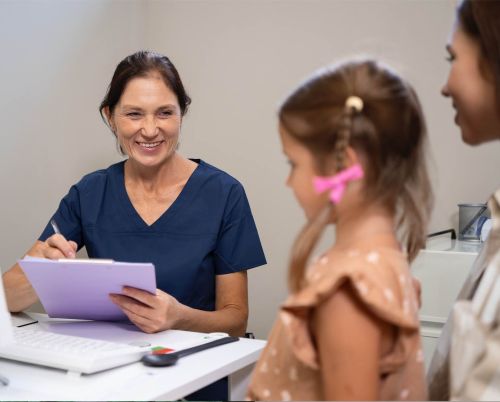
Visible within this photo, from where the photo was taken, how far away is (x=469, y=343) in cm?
81

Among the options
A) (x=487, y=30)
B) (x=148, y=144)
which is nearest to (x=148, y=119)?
(x=148, y=144)

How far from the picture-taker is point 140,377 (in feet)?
3.43

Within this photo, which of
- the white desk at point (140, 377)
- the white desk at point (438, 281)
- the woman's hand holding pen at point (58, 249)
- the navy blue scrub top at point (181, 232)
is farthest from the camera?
the white desk at point (438, 281)

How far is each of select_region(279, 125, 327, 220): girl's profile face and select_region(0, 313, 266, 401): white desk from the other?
12.2 inches

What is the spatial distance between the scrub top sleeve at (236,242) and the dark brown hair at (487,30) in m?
0.93

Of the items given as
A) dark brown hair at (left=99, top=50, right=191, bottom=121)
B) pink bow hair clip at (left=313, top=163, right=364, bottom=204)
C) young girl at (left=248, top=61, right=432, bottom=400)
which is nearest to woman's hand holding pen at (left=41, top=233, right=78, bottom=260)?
dark brown hair at (left=99, top=50, right=191, bottom=121)

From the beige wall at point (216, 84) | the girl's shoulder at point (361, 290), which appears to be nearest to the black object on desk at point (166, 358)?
the girl's shoulder at point (361, 290)

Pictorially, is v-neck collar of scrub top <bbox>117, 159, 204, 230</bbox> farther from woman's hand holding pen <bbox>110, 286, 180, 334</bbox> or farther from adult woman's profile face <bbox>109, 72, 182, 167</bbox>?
woman's hand holding pen <bbox>110, 286, 180, 334</bbox>

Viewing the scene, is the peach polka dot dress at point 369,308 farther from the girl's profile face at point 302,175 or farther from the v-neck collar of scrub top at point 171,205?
the v-neck collar of scrub top at point 171,205

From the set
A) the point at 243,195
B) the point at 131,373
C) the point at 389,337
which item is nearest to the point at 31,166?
the point at 243,195

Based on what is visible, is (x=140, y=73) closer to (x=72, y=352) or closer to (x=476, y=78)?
(x=72, y=352)

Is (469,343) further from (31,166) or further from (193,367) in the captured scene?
(31,166)

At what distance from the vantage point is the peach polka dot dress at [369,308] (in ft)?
2.47

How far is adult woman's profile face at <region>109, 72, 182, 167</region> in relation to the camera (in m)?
1.69
